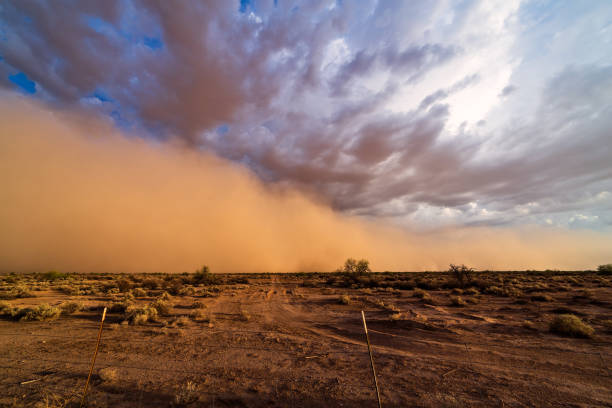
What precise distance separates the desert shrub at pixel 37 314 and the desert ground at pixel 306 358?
0.21 ft

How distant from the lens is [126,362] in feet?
30.8

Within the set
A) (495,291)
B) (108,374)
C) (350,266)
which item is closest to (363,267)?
(350,266)

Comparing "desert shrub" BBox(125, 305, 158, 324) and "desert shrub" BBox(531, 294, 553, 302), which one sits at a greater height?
"desert shrub" BBox(531, 294, 553, 302)

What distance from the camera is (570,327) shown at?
1177 centimetres

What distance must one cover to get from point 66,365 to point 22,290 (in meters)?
26.9

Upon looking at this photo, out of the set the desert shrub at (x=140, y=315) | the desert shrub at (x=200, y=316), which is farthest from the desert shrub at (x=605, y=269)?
the desert shrub at (x=140, y=315)

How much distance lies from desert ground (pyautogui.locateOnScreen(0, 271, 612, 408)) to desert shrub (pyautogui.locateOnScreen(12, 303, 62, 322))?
0.06 meters

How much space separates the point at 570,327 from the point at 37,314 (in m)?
30.5

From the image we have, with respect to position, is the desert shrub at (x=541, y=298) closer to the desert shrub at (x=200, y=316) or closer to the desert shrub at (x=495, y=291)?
the desert shrub at (x=495, y=291)

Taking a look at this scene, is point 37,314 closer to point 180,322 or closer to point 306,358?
point 180,322

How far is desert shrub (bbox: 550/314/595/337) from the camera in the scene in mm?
11407

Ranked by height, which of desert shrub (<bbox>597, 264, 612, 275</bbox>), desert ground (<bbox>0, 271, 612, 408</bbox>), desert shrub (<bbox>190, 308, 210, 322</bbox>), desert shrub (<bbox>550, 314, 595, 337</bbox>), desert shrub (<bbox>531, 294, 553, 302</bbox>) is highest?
desert shrub (<bbox>597, 264, 612, 275</bbox>)

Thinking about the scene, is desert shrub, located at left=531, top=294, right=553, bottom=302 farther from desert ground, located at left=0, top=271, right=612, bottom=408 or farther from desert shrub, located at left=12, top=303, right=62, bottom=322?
desert shrub, located at left=12, top=303, right=62, bottom=322

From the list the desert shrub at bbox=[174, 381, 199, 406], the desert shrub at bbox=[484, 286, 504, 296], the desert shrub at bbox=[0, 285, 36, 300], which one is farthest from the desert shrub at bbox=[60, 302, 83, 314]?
the desert shrub at bbox=[484, 286, 504, 296]
